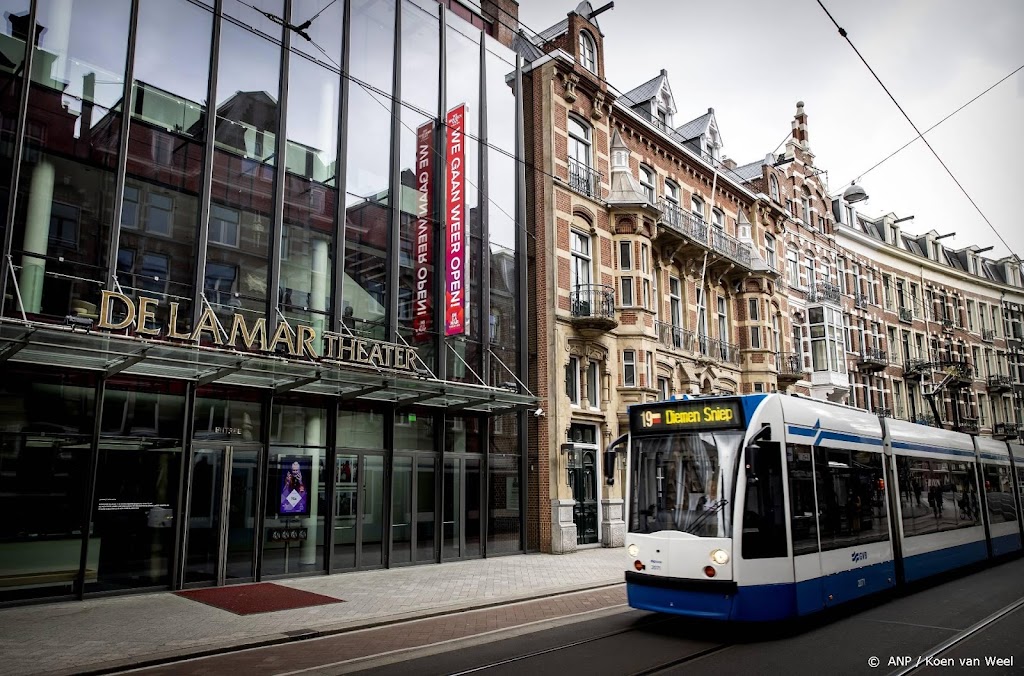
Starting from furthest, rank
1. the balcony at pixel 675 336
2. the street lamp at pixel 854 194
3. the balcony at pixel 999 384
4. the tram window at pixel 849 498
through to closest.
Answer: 1. the balcony at pixel 999 384
2. the street lamp at pixel 854 194
3. the balcony at pixel 675 336
4. the tram window at pixel 849 498

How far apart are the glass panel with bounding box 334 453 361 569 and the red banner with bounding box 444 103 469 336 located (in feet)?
13.1

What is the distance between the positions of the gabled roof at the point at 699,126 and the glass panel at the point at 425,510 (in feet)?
67.8

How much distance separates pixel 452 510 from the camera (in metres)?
17.7

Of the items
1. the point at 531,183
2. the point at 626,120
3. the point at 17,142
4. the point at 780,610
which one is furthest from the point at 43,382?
the point at 626,120

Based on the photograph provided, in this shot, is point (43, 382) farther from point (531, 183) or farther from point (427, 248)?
point (531, 183)

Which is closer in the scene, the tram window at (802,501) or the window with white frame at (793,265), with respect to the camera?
the tram window at (802,501)

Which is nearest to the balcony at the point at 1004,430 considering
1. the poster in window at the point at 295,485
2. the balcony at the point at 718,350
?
the balcony at the point at 718,350

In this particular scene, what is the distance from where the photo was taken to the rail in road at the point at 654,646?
753 centimetres

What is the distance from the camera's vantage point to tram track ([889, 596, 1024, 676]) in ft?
24.0

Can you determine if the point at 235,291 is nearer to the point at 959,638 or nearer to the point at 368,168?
the point at 368,168

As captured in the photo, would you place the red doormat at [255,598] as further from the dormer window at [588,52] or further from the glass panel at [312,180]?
the dormer window at [588,52]

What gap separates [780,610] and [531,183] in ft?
51.3

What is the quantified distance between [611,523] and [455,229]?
9.76 m

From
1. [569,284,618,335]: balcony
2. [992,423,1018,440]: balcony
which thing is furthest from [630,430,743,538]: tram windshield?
[992,423,1018,440]: balcony
